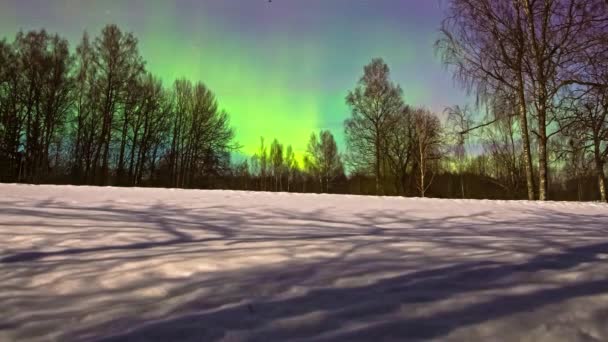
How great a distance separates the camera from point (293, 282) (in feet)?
5.98

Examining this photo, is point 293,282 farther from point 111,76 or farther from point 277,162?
point 277,162

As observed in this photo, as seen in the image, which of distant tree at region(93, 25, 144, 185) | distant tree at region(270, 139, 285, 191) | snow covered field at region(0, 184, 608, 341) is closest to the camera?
snow covered field at region(0, 184, 608, 341)

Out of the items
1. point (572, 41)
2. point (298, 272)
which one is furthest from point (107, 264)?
point (572, 41)

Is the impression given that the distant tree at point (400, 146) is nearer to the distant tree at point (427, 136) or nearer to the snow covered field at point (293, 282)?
the distant tree at point (427, 136)

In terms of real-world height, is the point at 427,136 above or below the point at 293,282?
above

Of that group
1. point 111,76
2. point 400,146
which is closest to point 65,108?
point 111,76

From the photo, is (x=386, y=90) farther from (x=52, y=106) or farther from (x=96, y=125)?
(x=52, y=106)

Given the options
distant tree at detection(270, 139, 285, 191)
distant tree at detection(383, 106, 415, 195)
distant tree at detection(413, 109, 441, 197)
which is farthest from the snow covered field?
distant tree at detection(270, 139, 285, 191)

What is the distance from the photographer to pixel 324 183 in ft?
113

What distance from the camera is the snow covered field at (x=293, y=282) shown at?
138 centimetres

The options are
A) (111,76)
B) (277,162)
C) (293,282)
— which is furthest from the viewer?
(277,162)

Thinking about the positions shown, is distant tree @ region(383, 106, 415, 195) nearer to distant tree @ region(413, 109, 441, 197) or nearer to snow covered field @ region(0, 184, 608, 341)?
distant tree @ region(413, 109, 441, 197)

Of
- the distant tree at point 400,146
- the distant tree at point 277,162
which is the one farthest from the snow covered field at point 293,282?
the distant tree at point 277,162

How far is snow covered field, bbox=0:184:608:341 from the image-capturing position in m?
1.38
